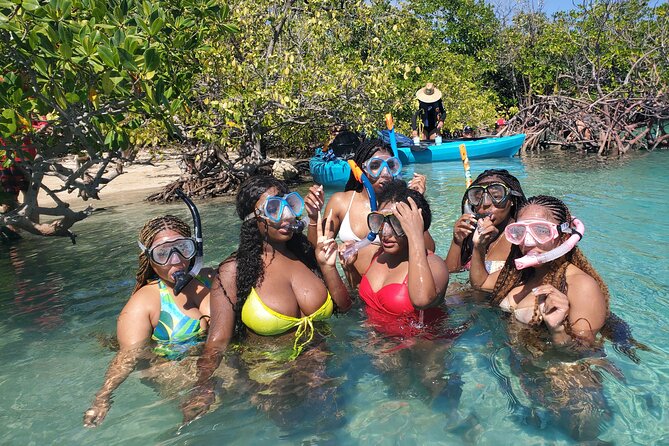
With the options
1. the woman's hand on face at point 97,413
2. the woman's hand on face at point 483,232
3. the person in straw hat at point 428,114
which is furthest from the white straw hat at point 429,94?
the woman's hand on face at point 97,413

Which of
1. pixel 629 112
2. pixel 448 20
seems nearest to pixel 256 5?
pixel 629 112

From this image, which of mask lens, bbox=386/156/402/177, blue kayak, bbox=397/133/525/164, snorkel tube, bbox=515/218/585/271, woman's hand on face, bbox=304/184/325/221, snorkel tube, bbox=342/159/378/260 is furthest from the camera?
blue kayak, bbox=397/133/525/164

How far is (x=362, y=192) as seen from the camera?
4684mm

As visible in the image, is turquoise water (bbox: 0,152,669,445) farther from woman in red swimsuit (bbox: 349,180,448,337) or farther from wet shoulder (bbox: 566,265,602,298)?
wet shoulder (bbox: 566,265,602,298)

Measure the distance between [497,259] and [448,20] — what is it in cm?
2105

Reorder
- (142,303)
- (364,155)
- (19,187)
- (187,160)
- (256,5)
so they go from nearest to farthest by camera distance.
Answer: (142,303)
(364,155)
(19,187)
(256,5)
(187,160)

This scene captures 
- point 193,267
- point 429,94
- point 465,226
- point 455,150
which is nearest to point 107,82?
point 193,267

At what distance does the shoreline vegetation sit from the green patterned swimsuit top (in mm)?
1396

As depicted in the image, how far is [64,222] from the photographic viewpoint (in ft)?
22.3

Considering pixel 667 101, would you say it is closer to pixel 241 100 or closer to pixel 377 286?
pixel 241 100

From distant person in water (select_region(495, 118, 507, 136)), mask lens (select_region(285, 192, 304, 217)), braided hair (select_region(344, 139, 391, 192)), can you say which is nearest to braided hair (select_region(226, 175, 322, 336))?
mask lens (select_region(285, 192, 304, 217))

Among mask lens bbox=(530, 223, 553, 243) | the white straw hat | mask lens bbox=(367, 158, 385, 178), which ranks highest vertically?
the white straw hat

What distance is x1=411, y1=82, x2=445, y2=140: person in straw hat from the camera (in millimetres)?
15336

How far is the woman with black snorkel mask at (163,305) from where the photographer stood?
325cm
